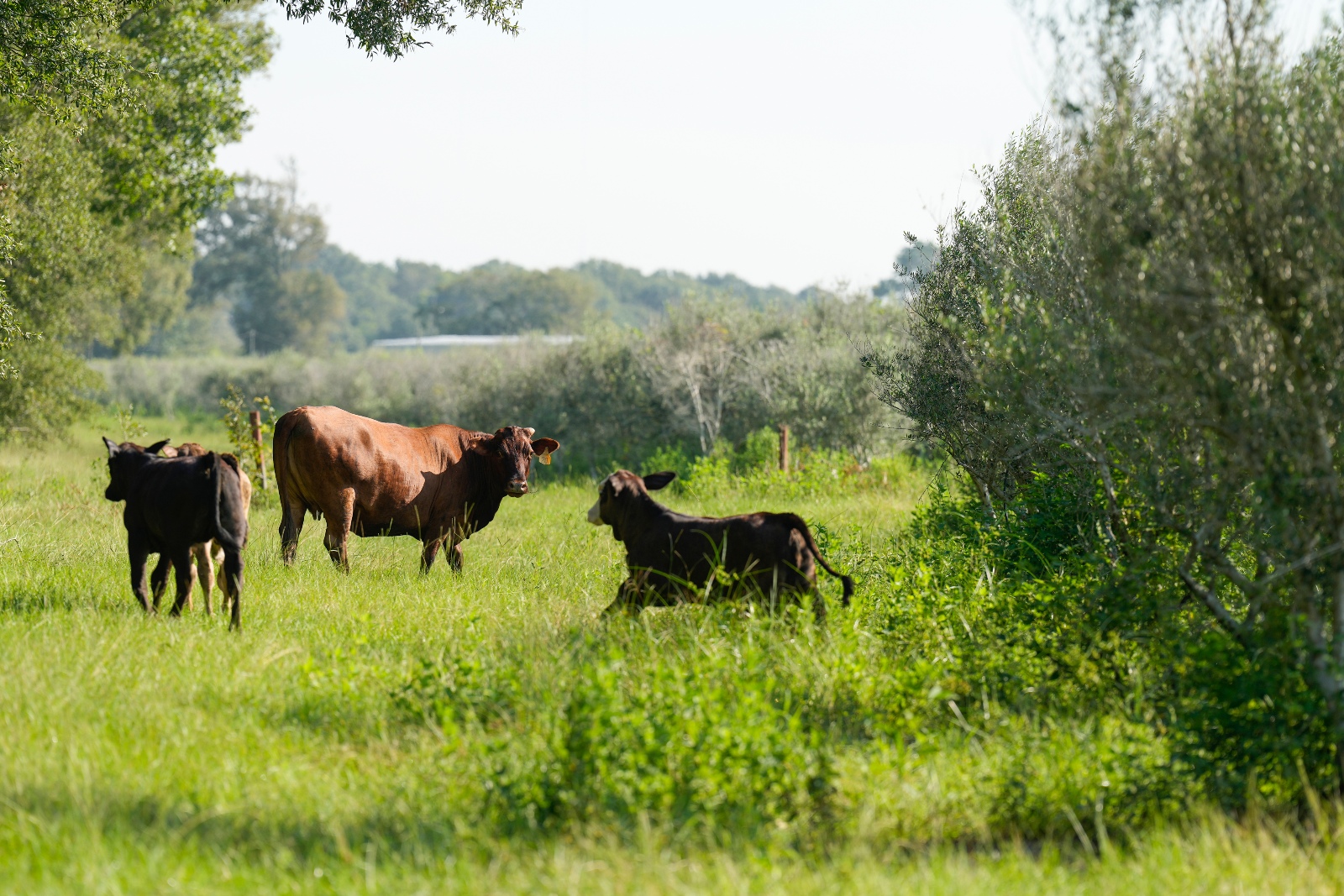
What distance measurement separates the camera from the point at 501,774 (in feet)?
14.3

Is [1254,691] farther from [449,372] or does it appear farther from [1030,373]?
[449,372]

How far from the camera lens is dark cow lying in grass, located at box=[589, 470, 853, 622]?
257 inches

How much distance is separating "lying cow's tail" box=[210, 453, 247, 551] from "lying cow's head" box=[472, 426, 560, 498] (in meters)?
3.35

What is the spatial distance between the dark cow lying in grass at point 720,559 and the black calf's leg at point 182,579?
2851 mm

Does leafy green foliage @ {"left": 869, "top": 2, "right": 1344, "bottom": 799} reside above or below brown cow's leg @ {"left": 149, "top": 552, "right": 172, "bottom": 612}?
above

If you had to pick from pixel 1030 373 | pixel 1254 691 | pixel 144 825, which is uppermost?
pixel 1030 373

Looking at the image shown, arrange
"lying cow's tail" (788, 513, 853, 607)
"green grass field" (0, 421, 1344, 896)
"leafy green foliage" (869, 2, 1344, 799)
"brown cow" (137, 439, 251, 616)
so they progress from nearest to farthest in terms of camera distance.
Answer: "green grass field" (0, 421, 1344, 896)
"leafy green foliage" (869, 2, 1344, 799)
"lying cow's tail" (788, 513, 853, 607)
"brown cow" (137, 439, 251, 616)

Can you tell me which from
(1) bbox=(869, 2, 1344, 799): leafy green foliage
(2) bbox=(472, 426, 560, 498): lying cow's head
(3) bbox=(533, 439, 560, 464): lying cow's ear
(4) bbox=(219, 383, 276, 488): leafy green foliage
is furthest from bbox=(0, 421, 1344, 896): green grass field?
(4) bbox=(219, 383, 276, 488): leafy green foliage

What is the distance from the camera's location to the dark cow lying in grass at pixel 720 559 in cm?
653

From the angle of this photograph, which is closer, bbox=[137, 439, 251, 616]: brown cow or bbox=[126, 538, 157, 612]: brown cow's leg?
bbox=[126, 538, 157, 612]: brown cow's leg

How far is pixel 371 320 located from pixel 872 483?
125406mm

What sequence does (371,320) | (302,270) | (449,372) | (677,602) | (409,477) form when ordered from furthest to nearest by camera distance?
(371,320), (302,270), (449,372), (409,477), (677,602)

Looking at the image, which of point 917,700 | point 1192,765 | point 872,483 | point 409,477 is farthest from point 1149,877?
point 872,483

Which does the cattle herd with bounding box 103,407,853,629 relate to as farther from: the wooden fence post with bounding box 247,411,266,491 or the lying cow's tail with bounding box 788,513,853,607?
the wooden fence post with bounding box 247,411,266,491
